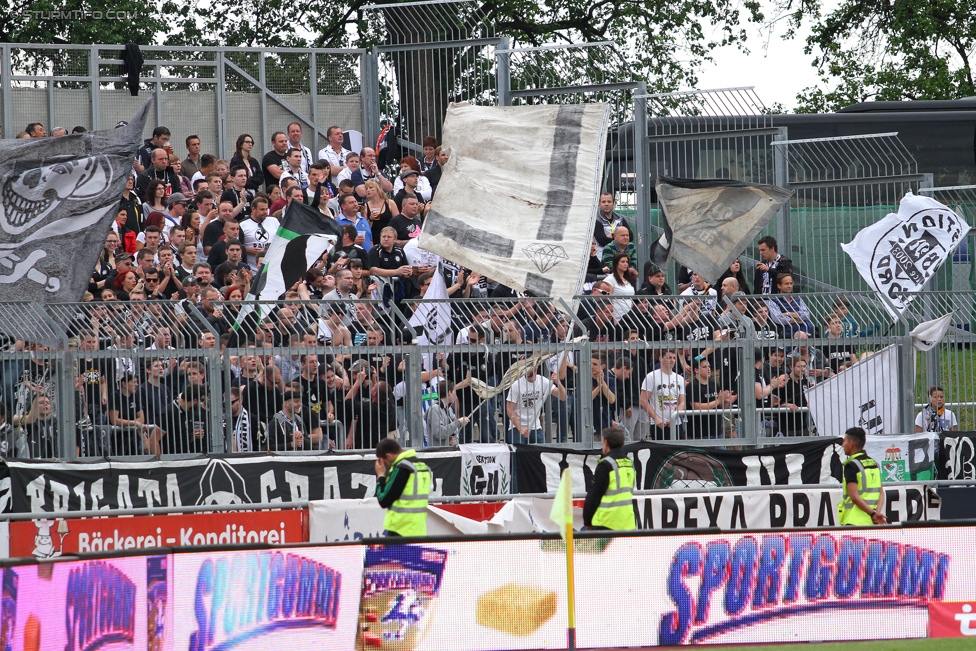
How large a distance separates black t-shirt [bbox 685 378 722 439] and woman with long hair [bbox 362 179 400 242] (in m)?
4.79

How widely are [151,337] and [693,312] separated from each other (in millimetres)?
6032

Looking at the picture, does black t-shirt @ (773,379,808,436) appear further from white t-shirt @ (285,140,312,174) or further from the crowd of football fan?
white t-shirt @ (285,140,312,174)

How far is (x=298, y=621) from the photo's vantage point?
10406mm

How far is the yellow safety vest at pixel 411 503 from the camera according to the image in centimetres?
1236

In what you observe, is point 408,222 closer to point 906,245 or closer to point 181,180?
point 181,180

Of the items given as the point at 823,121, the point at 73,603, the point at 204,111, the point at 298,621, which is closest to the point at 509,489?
the point at 298,621

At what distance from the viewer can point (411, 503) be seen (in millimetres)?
12422

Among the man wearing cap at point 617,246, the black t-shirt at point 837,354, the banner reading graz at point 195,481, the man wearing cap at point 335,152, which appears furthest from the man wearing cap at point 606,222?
the banner reading graz at point 195,481

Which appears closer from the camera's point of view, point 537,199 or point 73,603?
point 73,603

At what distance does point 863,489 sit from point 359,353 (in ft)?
17.8

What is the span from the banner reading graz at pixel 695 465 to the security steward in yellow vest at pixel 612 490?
1.97 m

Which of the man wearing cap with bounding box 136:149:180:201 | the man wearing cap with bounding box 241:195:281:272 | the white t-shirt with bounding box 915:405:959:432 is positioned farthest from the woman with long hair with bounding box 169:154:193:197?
the white t-shirt with bounding box 915:405:959:432

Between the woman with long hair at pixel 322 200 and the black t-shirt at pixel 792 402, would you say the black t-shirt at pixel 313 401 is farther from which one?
the black t-shirt at pixel 792 402

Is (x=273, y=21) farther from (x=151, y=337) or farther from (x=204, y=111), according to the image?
(x=151, y=337)
